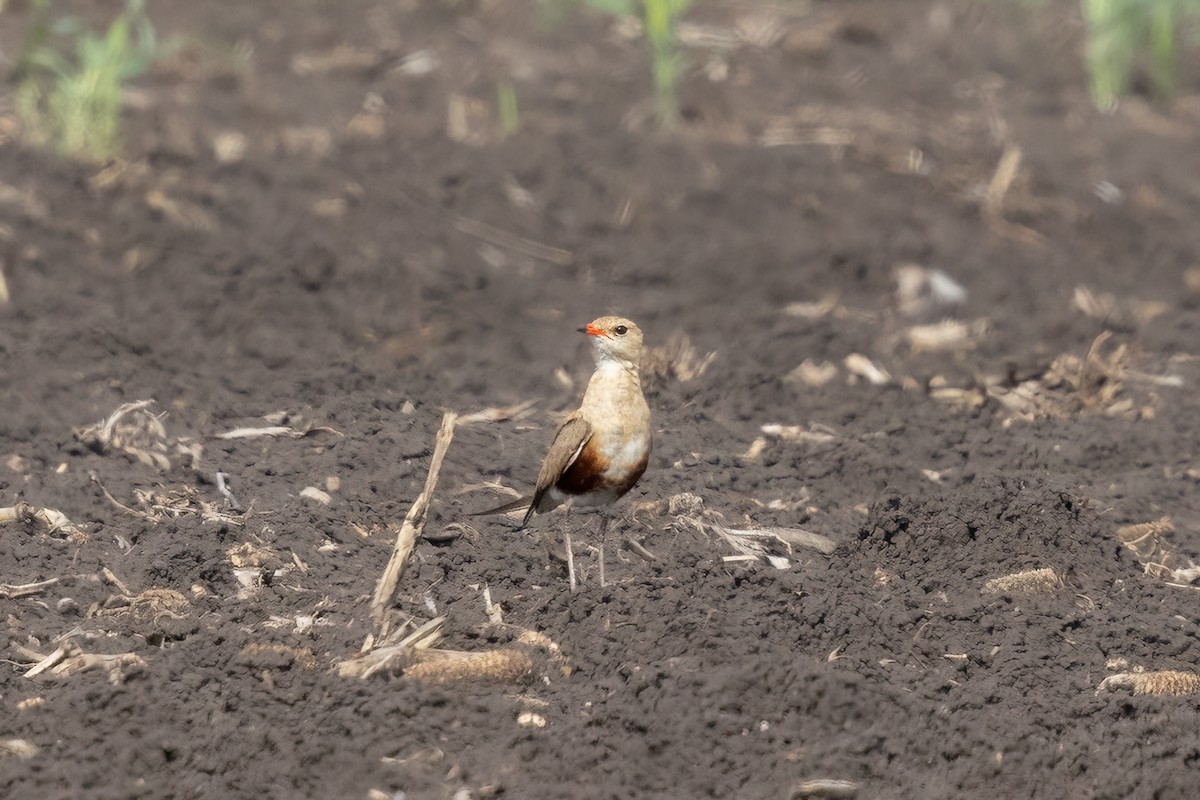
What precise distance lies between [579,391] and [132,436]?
6.44 feet

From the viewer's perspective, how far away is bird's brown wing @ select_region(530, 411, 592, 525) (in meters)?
4.61

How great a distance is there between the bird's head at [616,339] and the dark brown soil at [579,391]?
67cm

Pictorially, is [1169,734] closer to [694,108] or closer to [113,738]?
[113,738]

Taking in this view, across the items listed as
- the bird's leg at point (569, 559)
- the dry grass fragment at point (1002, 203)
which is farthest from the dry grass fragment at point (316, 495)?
the dry grass fragment at point (1002, 203)

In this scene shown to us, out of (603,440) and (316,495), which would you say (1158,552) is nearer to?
(603,440)

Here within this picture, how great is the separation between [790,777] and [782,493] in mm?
1752

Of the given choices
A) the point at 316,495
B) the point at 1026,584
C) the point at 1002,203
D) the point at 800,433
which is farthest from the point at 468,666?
the point at 1002,203

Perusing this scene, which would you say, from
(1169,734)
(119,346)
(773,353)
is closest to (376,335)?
(119,346)

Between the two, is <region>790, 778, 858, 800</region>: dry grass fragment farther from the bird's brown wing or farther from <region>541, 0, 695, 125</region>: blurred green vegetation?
<region>541, 0, 695, 125</region>: blurred green vegetation

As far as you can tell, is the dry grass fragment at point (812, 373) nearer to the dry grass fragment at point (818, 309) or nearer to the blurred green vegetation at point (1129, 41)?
the dry grass fragment at point (818, 309)

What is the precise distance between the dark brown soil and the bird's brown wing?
32cm

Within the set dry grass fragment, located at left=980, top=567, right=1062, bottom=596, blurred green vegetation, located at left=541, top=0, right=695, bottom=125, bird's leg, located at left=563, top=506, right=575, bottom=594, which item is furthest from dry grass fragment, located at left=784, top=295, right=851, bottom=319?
bird's leg, located at left=563, top=506, right=575, bottom=594

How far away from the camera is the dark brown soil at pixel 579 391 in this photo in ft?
13.0

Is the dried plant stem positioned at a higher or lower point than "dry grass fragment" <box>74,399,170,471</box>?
higher
